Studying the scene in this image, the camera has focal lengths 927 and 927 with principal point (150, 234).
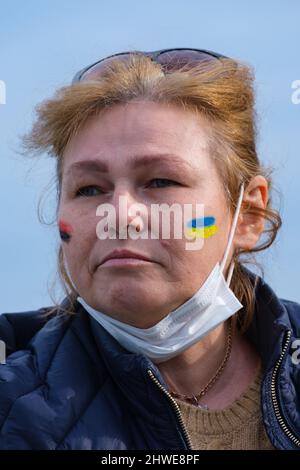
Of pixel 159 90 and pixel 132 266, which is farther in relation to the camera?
pixel 159 90

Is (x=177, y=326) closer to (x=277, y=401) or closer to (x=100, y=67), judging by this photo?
(x=277, y=401)

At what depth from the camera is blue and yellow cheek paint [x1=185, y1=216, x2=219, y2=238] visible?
4074 mm

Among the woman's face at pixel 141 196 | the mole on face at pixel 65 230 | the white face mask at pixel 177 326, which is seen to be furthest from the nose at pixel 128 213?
the white face mask at pixel 177 326

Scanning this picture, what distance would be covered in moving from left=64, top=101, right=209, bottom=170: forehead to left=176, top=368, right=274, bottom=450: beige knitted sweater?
43.9 inches

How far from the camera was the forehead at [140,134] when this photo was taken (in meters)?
4.04

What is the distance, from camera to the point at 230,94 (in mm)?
4453

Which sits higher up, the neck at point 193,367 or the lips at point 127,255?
the lips at point 127,255

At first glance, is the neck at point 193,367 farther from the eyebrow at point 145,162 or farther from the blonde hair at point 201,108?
the eyebrow at point 145,162

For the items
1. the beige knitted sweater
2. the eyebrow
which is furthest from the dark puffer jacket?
the eyebrow

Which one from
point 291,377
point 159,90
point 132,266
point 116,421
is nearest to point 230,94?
point 159,90

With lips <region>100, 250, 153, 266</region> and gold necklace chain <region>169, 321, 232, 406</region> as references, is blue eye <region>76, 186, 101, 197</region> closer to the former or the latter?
lips <region>100, 250, 153, 266</region>

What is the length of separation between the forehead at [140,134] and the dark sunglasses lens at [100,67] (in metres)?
0.34
